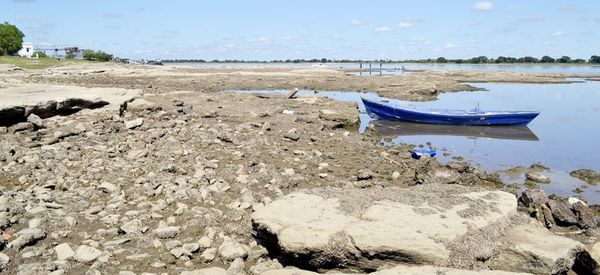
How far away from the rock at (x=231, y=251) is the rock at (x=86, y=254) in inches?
65.3

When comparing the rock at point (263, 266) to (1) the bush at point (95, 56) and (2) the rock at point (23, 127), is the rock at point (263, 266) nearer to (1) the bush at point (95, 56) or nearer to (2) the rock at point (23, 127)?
(2) the rock at point (23, 127)

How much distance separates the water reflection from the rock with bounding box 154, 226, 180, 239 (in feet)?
47.8

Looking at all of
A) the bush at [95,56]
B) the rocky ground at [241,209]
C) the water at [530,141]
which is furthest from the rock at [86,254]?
the bush at [95,56]

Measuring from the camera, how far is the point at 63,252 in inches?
232

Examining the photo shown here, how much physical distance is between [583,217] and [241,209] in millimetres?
6899

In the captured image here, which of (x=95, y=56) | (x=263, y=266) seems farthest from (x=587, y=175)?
(x=95, y=56)

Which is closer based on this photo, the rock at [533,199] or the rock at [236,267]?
the rock at [236,267]

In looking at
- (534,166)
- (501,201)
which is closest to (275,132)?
(501,201)

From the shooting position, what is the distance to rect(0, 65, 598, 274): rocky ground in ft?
18.5

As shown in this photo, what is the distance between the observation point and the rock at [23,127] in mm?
10930

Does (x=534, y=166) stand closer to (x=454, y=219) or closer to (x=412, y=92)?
(x=454, y=219)

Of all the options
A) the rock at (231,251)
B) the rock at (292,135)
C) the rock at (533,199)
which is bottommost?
the rock at (533,199)

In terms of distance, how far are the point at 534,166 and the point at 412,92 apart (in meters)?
23.5

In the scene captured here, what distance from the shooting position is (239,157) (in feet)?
34.4
